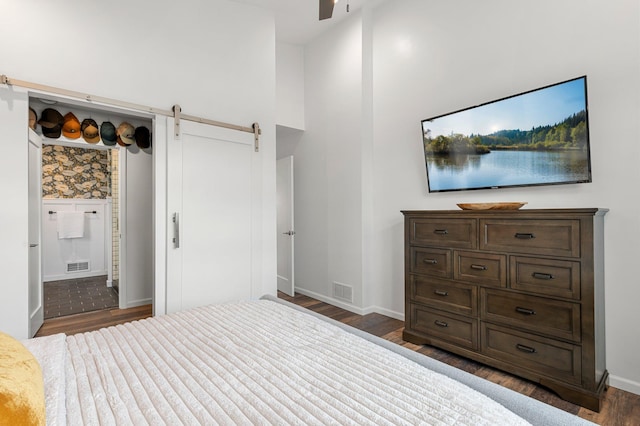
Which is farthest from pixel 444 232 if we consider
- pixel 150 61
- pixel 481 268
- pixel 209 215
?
pixel 150 61

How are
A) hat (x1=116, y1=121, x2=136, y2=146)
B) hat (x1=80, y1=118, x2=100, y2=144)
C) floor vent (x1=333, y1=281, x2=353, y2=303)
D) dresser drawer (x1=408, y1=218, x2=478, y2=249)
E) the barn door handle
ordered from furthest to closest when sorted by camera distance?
floor vent (x1=333, y1=281, x2=353, y2=303) → hat (x1=116, y1=121, x2=136, y2=146) → hat (x1=80, y1=118, x2=100, y2=144) → the barn door handle → dresser drawer (x1=408, y1=218, x2=478, y2=249)

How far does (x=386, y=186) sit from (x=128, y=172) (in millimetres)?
3230

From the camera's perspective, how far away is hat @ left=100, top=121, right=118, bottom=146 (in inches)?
135

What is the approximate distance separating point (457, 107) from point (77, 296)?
215 inches

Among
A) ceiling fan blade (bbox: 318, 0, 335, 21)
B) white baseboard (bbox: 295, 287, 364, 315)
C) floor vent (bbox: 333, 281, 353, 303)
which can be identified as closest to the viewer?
ceiling fan blade (bbox: 318, 0, 335, 21)

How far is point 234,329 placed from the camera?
1.49 meters

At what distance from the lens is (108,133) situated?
3447mm

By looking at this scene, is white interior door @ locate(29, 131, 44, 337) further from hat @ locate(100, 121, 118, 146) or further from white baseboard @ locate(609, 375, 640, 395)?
white baseboard @ locate(609, 375, 640, 395)

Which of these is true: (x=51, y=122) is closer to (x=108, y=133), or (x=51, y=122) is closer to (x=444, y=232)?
(x=108, y=133)

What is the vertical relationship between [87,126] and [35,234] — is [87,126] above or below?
above

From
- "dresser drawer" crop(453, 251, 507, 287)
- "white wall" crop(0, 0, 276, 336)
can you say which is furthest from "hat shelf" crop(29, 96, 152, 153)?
"dresser drawer" crop(453, 251, 507, 287)

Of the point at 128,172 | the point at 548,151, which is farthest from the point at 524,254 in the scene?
the point at 128,172

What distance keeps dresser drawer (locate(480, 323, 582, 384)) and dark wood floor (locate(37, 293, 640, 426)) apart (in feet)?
0.45

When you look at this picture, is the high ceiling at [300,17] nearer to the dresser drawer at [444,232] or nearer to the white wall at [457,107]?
the white wall at [457,107]
